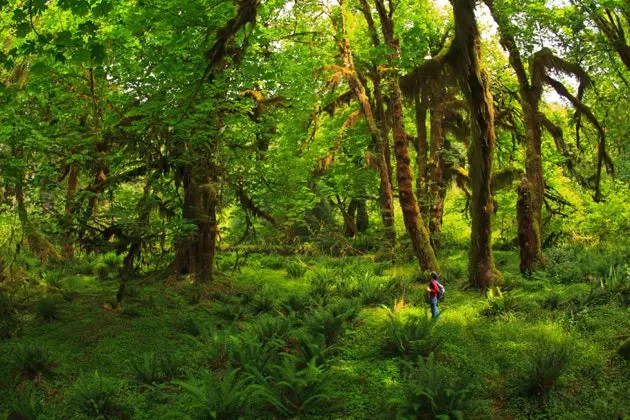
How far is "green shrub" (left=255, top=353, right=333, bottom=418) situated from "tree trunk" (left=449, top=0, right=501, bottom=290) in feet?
20.4

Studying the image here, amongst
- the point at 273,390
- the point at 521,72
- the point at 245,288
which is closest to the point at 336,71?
the point at 521,72

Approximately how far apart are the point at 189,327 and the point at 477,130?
7.91 m

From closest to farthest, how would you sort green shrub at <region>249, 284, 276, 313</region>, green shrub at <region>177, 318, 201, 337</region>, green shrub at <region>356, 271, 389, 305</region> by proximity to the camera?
1. green shrub at <region>177, 318, 201, 337</region>
2. green shrub at <region>249, 284, 276, 313</region>
3. green shrub at <region>356, 271, 389, 305</region>

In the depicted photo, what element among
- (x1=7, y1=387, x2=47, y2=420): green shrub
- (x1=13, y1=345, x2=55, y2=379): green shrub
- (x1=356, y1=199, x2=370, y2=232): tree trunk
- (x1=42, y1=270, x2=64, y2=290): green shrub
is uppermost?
(x1=356, y1=199, x2=370, y2=232): tree trunk

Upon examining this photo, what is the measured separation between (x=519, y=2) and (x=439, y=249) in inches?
400

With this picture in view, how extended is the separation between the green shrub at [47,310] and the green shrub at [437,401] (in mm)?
8011

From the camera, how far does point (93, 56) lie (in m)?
4.55

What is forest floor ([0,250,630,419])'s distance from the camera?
610 centimetres

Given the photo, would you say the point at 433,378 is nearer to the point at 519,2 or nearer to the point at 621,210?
the point at 519,2

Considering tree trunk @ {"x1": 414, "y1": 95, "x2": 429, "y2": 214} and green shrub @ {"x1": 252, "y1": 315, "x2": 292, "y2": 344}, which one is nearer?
green shrub @ {"x1": 252, "y1": 315, "x2": 292, "y2": 344}

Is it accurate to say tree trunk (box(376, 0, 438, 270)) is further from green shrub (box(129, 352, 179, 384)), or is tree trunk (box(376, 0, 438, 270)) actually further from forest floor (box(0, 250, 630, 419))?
green shrub (box(129, 352, 179, 384))

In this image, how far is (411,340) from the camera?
7.69m

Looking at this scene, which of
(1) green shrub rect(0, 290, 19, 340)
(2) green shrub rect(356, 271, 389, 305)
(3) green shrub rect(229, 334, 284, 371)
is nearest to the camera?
(3) green shrub rect(229, 334, 284, 371)

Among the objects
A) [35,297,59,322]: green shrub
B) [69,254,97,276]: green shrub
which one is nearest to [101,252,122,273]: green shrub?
[69,254,97,276]: green shrub
